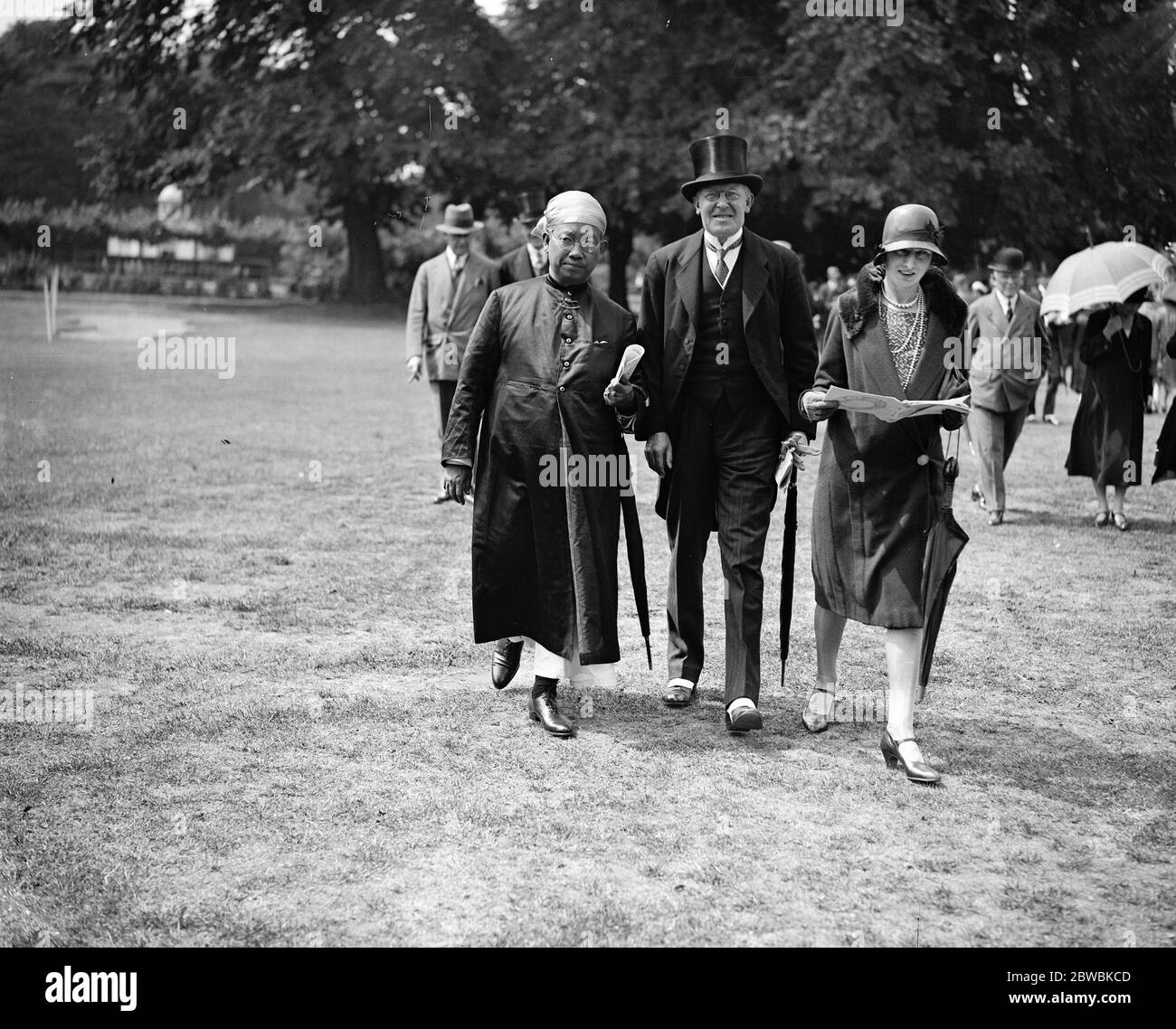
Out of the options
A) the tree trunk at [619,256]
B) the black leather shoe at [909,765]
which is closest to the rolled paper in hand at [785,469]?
the black leather shoe at [909,765]

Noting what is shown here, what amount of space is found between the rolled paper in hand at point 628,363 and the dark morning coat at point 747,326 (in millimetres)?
315

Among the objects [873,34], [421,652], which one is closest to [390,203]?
[873,34]

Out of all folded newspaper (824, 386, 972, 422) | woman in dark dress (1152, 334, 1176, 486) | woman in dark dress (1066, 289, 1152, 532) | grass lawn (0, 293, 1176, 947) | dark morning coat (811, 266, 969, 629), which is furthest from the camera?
woman in dark dress (1066, 289, 1152, 532)

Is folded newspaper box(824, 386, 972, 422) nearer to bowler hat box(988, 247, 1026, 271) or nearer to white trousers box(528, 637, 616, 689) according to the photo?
white trousers box(528, 637, 616, 689)

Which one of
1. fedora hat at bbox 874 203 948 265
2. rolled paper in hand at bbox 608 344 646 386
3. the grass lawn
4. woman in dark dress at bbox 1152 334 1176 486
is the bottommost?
the grass lawn

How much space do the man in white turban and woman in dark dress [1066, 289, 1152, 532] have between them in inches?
257

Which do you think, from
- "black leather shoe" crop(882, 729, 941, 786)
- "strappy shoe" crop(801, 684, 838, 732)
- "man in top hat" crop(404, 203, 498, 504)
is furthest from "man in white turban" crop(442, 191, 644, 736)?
"man in top hat" crop(404, 203, 498, 504)

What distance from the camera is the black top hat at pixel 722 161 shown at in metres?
6.02

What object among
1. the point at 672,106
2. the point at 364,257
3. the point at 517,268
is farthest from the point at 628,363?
the point at 364,257

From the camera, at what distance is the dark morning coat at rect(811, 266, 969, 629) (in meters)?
5.56

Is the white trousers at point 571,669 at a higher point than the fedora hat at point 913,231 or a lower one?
lower

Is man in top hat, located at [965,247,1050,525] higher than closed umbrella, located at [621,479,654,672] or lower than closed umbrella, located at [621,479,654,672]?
higher

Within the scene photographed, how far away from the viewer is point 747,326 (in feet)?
20.0

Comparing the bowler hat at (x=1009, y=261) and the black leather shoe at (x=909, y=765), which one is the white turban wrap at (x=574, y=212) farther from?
the bowler hat at (x=1009, y=261)
